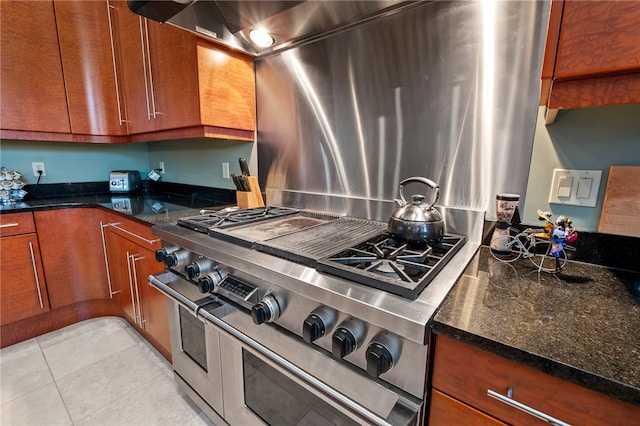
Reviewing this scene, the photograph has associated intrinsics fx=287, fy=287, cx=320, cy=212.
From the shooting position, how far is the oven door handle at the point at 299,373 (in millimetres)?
621

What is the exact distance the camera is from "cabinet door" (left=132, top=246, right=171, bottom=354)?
4.84ft

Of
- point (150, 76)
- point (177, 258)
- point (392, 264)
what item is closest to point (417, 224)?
point (392, 264)

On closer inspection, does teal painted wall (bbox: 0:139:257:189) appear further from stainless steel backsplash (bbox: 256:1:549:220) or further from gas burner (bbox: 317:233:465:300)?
gas burner (bbox: 317:233:465:300)

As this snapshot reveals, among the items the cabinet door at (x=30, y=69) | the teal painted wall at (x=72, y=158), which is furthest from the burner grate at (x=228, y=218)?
the teal painted wall at (x=72, y=158)

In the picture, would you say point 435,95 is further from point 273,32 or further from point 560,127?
point 273,32

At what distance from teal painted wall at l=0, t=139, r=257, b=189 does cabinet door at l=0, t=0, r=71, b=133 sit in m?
0.41

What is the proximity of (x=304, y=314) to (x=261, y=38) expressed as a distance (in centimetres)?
134

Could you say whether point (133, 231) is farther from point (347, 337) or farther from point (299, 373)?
point (347, 337)

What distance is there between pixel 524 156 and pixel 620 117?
9.1 inches

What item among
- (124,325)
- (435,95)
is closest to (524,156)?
(435,95)

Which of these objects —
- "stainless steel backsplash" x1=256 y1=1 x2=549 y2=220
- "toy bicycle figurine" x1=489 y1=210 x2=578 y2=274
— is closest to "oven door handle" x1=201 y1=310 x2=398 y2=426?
"toy bicycle figurine" x1=489 y1=210 x2=578 y2=274

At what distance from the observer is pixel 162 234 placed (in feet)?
4.09

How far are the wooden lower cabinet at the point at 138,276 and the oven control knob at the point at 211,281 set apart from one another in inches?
23.2

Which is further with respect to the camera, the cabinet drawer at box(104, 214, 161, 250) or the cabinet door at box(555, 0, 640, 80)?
the cabinet drawer at box(104, 214, 161, 250)
